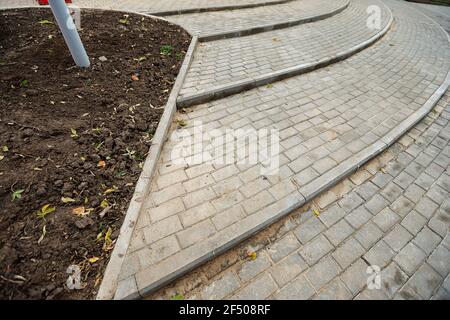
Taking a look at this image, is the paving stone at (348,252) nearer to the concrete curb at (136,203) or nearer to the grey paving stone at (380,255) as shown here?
the grey paving stone at (380,255)

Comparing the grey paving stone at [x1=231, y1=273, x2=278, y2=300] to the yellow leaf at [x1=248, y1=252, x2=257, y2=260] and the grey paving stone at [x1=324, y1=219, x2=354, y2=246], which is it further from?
the grey paving stone at [x1=324, y1=219, x2=354, y2=246]

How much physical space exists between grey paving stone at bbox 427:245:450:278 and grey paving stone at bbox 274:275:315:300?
1409mm

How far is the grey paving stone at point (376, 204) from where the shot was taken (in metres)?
2.85

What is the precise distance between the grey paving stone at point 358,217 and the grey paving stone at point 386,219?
97 mm

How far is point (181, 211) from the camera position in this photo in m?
2.60

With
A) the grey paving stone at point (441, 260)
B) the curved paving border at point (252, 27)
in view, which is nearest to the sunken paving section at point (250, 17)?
the curved paving border at point (252, 27)

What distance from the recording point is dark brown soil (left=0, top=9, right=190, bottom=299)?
81.5 inches

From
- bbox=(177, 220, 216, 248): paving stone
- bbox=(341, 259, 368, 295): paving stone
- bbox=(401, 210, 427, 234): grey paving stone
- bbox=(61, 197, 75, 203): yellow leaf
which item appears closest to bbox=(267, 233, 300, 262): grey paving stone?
bbox=(341, 259, 368, 295): paving stone

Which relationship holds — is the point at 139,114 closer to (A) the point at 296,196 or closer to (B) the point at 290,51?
(A) the point at 296,196

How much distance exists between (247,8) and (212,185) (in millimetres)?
7706

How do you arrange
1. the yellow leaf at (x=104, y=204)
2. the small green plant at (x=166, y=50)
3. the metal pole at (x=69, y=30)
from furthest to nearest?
the small green plant at (x=166, y=50), the metal pole at (x=69, y=30), the yellow leaf at (x=104, y=204)

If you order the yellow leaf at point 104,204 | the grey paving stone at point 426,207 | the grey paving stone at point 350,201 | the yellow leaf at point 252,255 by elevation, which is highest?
the yellow leaf at point 104,204

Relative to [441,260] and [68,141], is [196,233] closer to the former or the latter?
[68,141]
